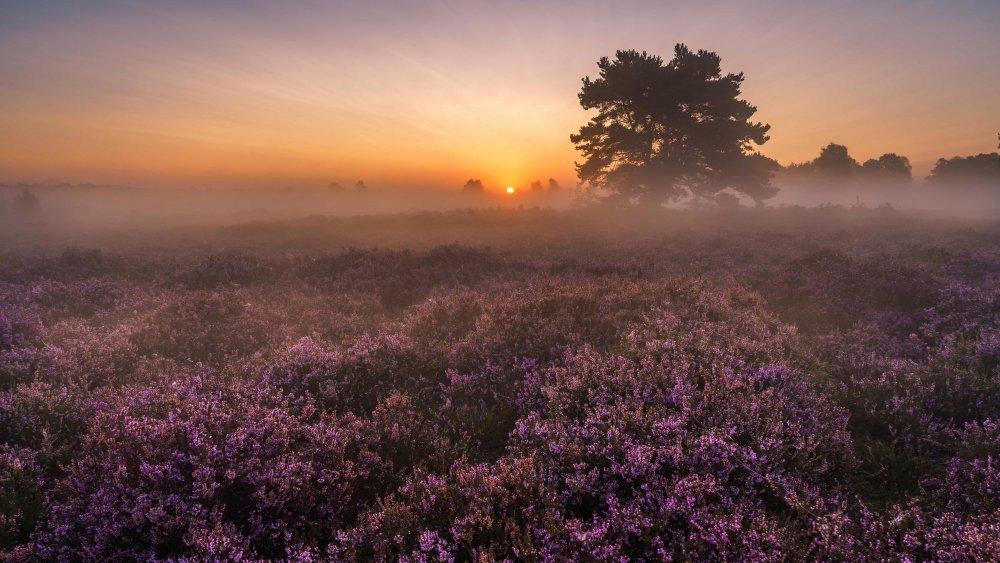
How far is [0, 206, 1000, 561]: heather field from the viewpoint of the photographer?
256cm

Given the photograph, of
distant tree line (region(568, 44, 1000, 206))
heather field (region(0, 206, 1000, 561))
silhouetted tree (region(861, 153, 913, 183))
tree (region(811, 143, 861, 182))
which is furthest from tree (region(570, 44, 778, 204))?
silhouetted tree (region(861, 153, 913, 183))

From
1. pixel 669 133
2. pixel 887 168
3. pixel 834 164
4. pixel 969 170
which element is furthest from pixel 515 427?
pixel 969 170

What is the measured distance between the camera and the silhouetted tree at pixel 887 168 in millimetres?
78250

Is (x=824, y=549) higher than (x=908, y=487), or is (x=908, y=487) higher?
(x=824, y=549)

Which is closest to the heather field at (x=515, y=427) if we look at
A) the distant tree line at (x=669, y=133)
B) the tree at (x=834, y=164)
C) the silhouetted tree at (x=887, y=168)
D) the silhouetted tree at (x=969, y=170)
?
the distant tree line at (x=669, y=133)

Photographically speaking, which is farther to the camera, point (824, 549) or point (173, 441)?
point (173, 441)

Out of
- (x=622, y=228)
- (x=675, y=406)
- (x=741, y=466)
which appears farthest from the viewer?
(x=622, y=228)

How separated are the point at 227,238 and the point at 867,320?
28531 millimetres

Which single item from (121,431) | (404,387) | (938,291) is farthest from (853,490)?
(938,291)

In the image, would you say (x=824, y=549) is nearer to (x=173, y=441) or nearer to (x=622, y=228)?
(x=173, y=441)

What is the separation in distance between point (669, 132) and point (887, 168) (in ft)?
237

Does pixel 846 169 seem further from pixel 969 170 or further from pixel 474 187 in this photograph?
pixel 474 187

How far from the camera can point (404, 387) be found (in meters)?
5.32

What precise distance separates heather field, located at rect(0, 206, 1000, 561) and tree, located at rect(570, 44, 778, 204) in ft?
83.8
